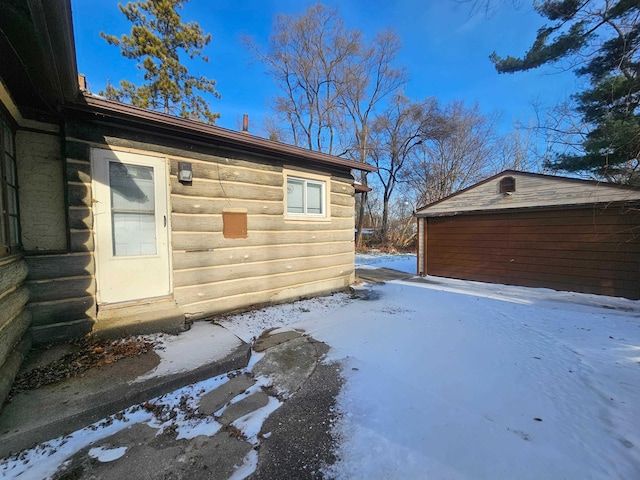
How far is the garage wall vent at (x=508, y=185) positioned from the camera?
673 cm

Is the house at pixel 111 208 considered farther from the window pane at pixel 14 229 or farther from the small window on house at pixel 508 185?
the small window on house at pixel 508 185

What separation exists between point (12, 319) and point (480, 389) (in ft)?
12.5

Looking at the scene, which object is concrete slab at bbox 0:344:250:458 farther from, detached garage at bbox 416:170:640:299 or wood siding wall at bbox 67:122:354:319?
detached garage at bbox 416:170:640:299

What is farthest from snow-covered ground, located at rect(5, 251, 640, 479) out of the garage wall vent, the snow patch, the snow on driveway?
the garage wall vent

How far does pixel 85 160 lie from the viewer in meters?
2.93

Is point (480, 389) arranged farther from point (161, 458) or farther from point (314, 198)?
point (314, 198)

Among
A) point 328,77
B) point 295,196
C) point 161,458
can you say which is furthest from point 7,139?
point 328,77

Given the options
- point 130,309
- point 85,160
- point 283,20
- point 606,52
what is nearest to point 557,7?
point 606,52

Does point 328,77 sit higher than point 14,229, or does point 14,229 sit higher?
point 328,77

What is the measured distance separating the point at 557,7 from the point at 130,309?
8112mm

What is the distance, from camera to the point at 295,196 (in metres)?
5.04

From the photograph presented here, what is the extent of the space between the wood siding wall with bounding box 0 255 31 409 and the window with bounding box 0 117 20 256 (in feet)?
0.48

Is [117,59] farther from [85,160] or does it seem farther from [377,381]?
[377,381]

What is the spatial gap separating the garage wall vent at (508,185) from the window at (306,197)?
190 inches
